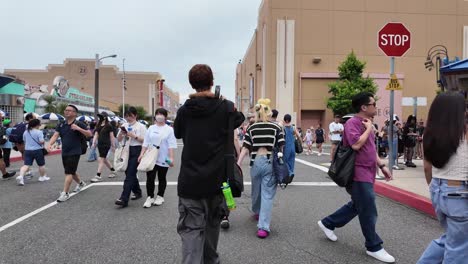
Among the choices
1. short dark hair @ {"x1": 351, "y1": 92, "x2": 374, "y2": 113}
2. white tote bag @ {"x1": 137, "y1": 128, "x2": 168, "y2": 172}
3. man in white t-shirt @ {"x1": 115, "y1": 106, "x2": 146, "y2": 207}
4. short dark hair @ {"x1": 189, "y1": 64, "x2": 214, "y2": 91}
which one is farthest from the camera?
man in white t-shirt @ {"x1": 115, "y1": 106, "x2": 146, "y2": 207}

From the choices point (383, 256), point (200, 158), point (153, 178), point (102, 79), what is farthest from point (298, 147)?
point (102, 79)

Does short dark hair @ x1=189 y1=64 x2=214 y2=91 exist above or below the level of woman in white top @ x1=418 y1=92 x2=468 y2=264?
above

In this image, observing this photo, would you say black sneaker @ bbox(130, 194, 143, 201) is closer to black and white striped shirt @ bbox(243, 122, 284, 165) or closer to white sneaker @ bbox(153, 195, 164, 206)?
white sneaker @ bbox(153, 195, 164, 206)

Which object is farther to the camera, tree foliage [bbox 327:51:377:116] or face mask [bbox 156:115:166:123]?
tree foliage [bbox 327:51:377:116]

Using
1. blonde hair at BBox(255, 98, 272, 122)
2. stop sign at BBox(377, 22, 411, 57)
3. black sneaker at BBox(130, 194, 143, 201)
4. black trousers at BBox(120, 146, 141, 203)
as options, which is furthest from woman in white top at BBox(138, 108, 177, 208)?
stop sign at BBox(377, 22, 411, 57)

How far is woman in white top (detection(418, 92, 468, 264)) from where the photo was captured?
2734 mm

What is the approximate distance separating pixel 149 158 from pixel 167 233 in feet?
5.65

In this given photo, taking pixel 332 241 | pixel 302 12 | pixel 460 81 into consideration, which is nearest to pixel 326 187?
pixel 460 81

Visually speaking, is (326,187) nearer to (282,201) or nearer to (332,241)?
(282,201)

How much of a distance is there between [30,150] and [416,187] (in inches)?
352

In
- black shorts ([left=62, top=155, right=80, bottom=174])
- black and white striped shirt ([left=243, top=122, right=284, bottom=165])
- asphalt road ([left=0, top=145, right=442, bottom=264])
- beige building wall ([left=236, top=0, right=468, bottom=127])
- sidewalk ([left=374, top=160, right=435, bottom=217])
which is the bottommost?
asphalt road ([left=0, top=145, right=442, bottom=264])

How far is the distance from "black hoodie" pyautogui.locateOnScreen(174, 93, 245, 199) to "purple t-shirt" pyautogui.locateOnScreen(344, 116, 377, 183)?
5.58 ft

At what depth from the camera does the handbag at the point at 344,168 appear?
4.04 metres

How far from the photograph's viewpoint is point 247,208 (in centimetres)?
650
